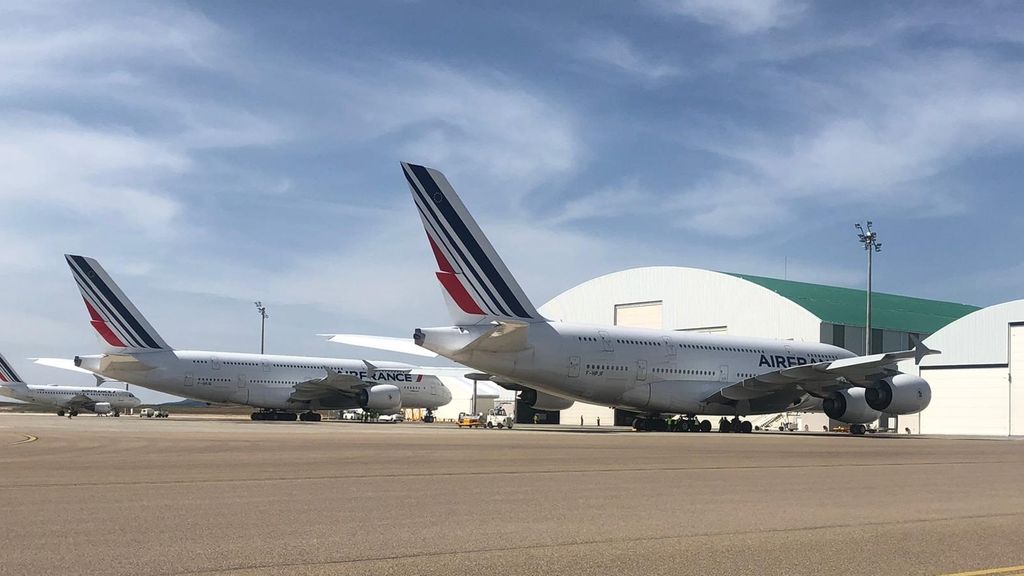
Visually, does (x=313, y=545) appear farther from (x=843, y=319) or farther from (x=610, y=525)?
(x=843, y=319)

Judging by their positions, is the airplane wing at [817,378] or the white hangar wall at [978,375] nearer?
the airplane wing at [817,378]

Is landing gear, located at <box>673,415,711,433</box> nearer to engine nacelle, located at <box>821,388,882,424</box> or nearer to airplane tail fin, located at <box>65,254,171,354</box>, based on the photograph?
engine nacelle, located at <box>821,388,882,424</box>

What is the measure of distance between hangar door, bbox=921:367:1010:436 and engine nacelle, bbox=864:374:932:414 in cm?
1388

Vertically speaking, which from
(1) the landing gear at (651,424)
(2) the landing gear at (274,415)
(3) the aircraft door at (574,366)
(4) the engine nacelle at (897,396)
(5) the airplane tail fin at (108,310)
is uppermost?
(5) the airplane tail fin at (108,310)

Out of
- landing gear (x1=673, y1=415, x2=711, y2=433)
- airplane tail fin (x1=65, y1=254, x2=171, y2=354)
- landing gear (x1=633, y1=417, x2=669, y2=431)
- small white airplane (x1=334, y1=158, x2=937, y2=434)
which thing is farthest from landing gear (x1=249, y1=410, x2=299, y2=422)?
landing gear (x1=673, y1=415, x2=711, y2=433)

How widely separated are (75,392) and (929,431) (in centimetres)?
6239

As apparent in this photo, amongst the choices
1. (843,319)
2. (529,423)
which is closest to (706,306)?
(843,319)

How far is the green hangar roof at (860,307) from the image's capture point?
Result: 209ft

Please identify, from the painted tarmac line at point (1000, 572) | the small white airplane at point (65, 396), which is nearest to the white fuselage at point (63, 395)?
the small white airplane at point (65, 396)

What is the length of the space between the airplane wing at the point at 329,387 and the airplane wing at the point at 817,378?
22176 mm

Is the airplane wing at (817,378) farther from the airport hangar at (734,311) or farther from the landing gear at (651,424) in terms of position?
the airport hangar at (734,311)

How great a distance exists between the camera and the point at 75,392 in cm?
8119

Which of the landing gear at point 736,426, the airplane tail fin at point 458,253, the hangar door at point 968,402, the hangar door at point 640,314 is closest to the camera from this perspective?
the airplane tail fin at point 458,253

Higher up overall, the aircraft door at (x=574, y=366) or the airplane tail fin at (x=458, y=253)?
the airplane tail fin at (x=458, y=253)
